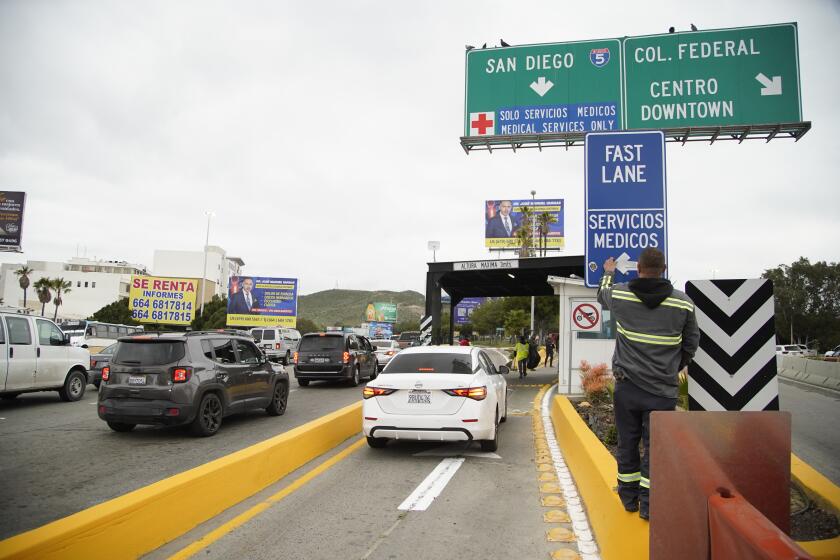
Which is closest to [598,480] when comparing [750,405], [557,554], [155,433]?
[557,554]

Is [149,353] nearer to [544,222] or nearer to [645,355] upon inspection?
[645,355]

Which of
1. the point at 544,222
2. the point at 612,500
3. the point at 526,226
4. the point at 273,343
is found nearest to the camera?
the point at 612,500

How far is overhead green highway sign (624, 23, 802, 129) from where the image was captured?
38.7 feet

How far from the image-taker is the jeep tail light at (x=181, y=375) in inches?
362

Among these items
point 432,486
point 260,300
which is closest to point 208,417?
point 432,486

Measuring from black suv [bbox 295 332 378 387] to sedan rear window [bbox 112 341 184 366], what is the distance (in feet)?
30.1

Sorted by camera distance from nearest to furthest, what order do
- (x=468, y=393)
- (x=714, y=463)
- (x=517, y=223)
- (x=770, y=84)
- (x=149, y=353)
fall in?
(x=714, y=463), (x=468, y=393), (x=149, y=353), (x=770, y=84), (x=517, y=223)

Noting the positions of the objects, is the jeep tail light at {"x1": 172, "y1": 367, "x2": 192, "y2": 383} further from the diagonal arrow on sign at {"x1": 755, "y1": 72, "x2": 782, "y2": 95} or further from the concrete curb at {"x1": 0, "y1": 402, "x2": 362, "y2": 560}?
the diagonal arrow on sign at {"x1": 755, "y1": 72, "x2": 782, "y2": 95}

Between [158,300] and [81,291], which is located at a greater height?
[81,291]

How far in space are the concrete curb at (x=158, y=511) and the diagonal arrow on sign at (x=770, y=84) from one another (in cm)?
1112

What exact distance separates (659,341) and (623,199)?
15.5 feet

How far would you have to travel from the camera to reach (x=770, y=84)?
38.8ft

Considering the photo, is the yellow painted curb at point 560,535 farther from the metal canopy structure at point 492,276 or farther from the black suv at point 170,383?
the metal canopy structure at point 492,276

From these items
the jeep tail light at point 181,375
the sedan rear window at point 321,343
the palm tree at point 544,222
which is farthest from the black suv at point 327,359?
the palm tree at point 544,222
